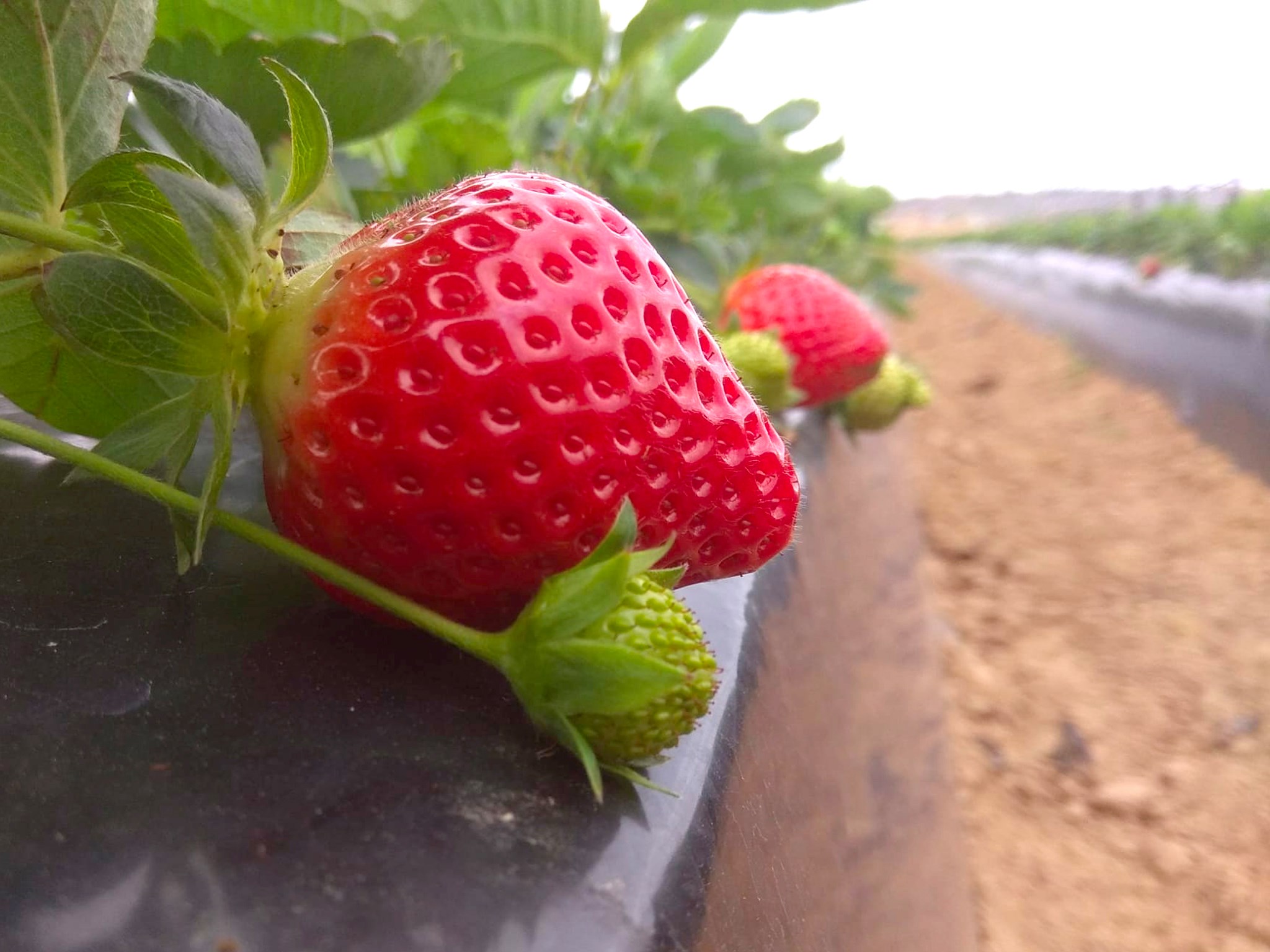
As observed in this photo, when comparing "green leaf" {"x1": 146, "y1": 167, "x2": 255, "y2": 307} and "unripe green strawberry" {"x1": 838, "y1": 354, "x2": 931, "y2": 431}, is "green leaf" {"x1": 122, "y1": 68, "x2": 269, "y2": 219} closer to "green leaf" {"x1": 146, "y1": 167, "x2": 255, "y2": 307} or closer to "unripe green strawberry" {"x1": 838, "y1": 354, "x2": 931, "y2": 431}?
"green leaf" {"x1": 146, "y1": 167, "x2": 255, "y2": 307}

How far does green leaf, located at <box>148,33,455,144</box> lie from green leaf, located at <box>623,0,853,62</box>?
40cm

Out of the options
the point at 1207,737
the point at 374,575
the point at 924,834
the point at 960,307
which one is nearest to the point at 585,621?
the point at 374,575

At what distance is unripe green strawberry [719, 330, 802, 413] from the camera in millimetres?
1012

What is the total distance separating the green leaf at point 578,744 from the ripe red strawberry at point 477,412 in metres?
0.08

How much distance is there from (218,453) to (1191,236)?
5807mm

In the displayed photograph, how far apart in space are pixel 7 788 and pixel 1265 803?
1.51 m

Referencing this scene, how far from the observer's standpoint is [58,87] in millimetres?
412

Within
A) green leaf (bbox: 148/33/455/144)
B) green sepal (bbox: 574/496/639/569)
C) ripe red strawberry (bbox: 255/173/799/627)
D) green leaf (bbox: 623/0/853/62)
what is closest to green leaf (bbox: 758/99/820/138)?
green leaf (bbox: 623/0/853/62)

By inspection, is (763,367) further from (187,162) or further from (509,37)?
(187,162)

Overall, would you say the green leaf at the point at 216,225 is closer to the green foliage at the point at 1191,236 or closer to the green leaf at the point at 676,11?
the green leaf at the point at 676,11

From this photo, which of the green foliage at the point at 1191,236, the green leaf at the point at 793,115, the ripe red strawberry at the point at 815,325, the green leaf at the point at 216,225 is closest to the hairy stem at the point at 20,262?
the green leaf at the point at 216,225

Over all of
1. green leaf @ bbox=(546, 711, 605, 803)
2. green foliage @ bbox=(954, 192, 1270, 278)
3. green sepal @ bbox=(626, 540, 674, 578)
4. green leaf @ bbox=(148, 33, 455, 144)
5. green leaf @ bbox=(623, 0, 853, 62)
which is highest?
green leaf @ bbox=(623, 0, 853, 62)

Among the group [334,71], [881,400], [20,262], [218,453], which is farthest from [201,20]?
[881,400]

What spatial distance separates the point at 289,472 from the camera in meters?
0.44
